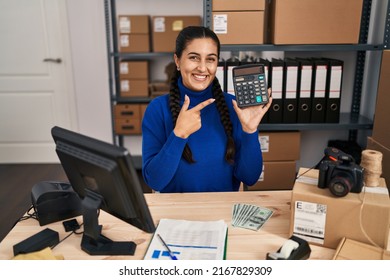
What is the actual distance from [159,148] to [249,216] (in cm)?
43

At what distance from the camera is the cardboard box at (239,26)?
204cm

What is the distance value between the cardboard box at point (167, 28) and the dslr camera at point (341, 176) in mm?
2094

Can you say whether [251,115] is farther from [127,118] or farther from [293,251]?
[127,118]

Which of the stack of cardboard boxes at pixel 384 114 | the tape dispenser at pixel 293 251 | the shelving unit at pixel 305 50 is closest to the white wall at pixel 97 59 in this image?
the shelving unit at pixel 305 50

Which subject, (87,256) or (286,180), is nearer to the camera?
(87,256)

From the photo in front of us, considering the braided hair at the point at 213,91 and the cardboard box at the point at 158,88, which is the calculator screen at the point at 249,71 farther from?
the cardboard box at the point at 158,88

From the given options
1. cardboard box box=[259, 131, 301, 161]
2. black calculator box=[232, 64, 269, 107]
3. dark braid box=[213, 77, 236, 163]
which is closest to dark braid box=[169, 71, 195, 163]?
dark braid box=[213, 77, 236, 163]

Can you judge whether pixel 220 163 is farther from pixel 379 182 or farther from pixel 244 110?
pixel 379 182

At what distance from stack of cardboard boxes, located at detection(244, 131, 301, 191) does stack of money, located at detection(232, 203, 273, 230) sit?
1.13 m

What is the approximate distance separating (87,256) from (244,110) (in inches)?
27.0

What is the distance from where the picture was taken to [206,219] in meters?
1.10
